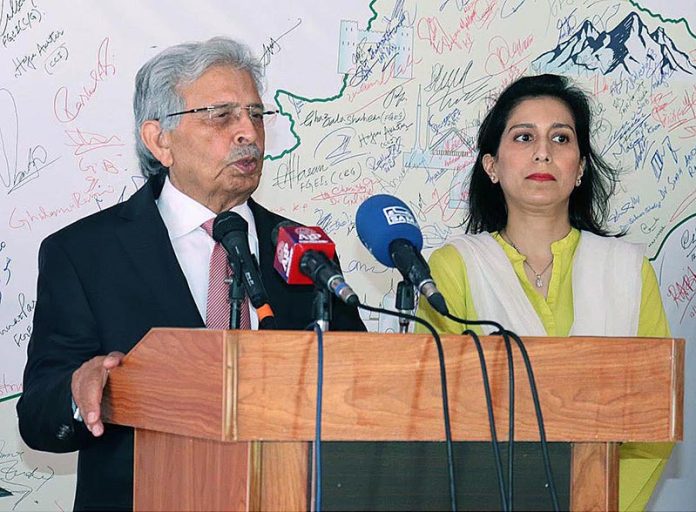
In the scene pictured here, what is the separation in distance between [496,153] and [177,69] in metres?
0.91

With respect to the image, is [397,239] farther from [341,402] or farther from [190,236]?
[190,236]

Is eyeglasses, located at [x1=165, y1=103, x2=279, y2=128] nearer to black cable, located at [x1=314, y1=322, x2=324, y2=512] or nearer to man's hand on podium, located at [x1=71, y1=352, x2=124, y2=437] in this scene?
man's hand on podium, located at [x1=71, y1=352, x2=124, y2=437]

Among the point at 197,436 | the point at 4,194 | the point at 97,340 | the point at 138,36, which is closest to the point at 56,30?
the point at 138,36

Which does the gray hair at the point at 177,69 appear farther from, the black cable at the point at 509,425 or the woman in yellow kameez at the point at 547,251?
the black cable at the point at 509,425

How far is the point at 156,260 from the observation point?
245cm

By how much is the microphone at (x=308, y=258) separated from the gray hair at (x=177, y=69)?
2.64ft

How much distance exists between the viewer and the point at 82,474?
2.35 metres

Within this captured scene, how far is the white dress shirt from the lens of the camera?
2.51 m

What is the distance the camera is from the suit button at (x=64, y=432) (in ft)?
7.20

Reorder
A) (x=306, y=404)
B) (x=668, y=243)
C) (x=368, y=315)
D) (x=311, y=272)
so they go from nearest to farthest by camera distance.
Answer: (x=306, y=404)
(x=311, y=272)
(x=368, y=315)
(x=668, y=243)

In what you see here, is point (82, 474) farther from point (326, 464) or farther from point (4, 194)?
point (4, 194)

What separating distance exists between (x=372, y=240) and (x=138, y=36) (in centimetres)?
180

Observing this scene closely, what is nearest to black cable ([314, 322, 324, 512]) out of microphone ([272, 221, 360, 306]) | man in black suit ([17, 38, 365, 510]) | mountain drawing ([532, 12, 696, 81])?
microphone ([272, 221, 360, 306])

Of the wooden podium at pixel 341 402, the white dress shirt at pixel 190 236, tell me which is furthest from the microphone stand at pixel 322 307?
the white dress shirt at pixel 190 236
